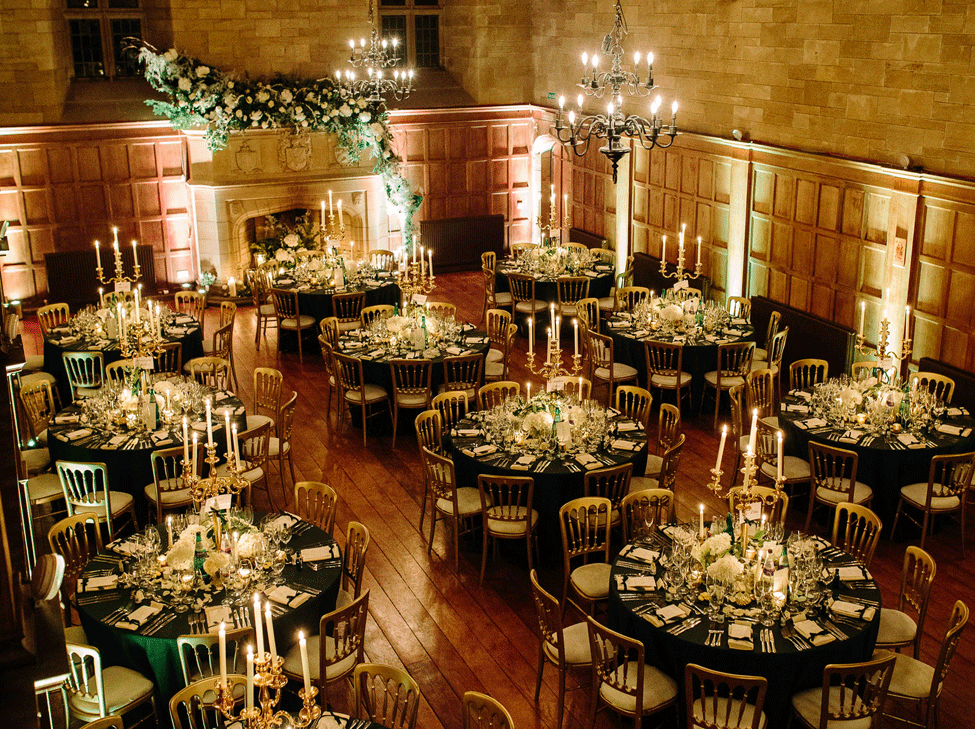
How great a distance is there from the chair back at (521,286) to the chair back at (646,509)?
638 cm

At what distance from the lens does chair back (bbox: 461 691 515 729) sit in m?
4.59

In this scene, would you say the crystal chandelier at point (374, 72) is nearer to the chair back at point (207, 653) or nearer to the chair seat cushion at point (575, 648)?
the chair seat cushion at point (575, 648)

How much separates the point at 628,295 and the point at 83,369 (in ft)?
22.1

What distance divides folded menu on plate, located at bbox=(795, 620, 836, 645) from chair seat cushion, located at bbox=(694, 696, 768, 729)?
48cm

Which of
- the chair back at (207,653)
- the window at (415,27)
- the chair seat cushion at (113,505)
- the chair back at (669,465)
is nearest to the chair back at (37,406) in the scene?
the chair seat cushion at (113,505)

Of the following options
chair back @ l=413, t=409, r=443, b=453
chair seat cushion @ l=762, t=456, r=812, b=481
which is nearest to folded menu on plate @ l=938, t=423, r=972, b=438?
chair seat cushion @ l=762, t=456, r=812, b=481

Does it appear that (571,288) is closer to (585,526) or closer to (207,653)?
(585,526)

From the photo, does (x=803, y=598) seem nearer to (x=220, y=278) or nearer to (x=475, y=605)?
(x=475, y=605)

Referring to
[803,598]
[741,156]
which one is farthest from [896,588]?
[741,156]

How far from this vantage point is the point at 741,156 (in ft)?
39.8

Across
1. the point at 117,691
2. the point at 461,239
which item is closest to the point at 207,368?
the point at 117,691

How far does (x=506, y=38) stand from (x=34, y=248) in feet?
27.0

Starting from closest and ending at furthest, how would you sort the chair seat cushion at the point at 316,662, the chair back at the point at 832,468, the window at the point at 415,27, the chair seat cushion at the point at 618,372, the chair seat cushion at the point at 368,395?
the chair seat cushion at the point at 316,662, the chair back at the point at 832,468, the chair seat cushion at the point at 368,395, the chair seat cushion at the point at 618,372, the window at the point at 415,27

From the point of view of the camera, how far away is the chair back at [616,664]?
5324 millimetres
